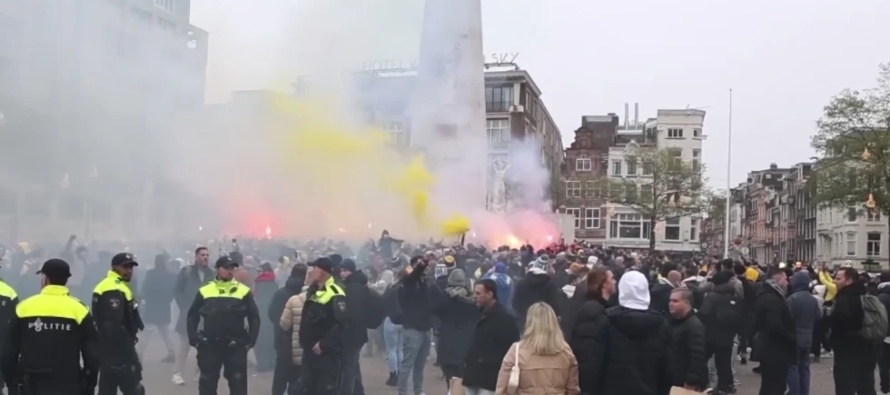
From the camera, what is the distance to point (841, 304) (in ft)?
33.9

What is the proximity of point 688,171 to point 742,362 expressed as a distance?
44.0 meters

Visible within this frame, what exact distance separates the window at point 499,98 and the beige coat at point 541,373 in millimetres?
61009

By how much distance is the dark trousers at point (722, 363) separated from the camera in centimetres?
1234

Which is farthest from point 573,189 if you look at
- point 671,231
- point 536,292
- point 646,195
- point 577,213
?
point 536,292

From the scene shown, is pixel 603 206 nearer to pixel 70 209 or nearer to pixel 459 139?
pixel 459 139

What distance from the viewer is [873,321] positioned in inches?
413

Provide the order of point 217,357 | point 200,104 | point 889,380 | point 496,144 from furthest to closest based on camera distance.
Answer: point 496,144
point 200,104
point 889,380
point 217,357

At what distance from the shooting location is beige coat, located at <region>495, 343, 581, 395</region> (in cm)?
605

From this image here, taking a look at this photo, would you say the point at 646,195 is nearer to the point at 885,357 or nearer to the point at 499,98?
the point at 499,98

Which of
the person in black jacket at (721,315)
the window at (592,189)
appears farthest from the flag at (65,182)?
the window at (592,189)

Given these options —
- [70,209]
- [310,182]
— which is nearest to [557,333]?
[70,209]

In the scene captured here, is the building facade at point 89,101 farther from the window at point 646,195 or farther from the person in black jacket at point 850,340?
the window at point 646,195

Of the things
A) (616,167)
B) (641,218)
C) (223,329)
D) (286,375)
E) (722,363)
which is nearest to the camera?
(223,329)

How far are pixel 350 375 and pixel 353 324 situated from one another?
24.0 inches
